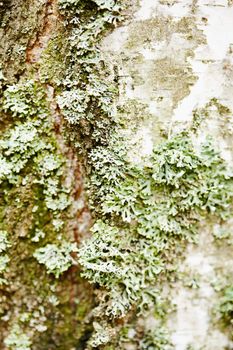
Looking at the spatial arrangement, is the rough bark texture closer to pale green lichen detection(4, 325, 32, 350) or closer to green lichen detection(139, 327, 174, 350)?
green lichen detection(139, 327, 174, 350)

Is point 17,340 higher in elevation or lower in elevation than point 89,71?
lower

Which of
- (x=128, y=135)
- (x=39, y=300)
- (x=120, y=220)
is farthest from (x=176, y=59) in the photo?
(x=39, y=300)

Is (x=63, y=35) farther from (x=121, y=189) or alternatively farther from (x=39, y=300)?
(x=39, y=300)

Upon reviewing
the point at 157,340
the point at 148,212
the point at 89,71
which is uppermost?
the point at 89,71

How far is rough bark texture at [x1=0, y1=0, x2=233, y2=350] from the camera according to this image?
1.45m

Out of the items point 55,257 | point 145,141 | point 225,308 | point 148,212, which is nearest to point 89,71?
point 145,141

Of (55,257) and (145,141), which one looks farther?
(55,257)

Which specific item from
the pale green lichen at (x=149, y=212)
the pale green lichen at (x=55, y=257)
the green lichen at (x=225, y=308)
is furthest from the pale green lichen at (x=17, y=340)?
the green lichen at (x=225, y=308)

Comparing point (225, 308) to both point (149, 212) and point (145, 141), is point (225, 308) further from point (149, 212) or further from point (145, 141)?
point (145, 141)

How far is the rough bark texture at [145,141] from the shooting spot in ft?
4.75

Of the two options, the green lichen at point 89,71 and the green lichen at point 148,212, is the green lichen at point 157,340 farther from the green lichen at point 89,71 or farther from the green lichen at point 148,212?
the green lichen at point 89,71

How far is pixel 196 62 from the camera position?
145cm

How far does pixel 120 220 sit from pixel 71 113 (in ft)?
1.17

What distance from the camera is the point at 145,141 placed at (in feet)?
4.81
